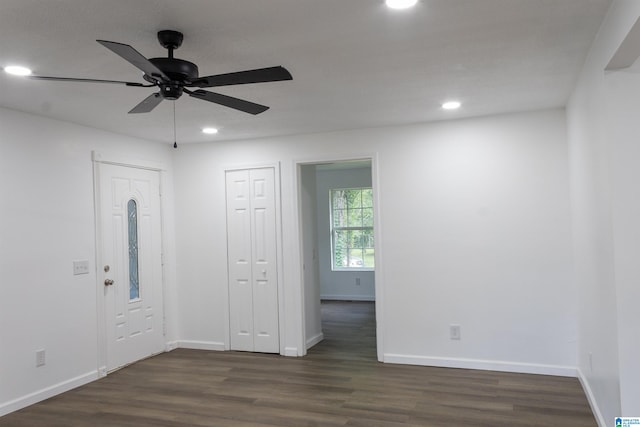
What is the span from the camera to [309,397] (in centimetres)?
395

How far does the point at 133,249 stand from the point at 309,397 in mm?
2492

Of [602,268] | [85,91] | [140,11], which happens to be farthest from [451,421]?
[85,91]

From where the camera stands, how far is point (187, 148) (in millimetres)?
5727

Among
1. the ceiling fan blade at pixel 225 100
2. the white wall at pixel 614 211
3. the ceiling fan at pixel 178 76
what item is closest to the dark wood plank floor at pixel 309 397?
the white wall at pixel 614 211

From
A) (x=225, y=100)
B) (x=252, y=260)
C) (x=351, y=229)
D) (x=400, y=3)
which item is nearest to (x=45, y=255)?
(x=252, y=260)

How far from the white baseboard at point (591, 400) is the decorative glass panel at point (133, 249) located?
425cm

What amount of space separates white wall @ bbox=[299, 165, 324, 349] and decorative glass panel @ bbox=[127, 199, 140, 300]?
1.77 metres

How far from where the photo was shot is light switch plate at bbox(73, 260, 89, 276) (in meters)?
4.39

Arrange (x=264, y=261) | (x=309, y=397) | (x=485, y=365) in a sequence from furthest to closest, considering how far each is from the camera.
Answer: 1. (x=264, y=261)
2. (x=485, y=365)
3. (x=309, y=397)

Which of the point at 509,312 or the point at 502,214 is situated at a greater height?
the point at 502,214

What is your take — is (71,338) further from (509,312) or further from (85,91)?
(509,312)

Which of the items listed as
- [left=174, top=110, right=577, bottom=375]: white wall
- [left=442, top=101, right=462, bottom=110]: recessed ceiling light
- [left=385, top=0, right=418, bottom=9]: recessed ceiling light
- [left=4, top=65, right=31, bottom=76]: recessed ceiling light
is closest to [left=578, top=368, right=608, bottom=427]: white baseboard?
[left=174, top=110, right=577, bottom=375]: white wall

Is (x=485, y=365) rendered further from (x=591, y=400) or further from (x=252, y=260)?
(x=252, y=260)

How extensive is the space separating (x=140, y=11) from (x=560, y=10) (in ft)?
6.40
